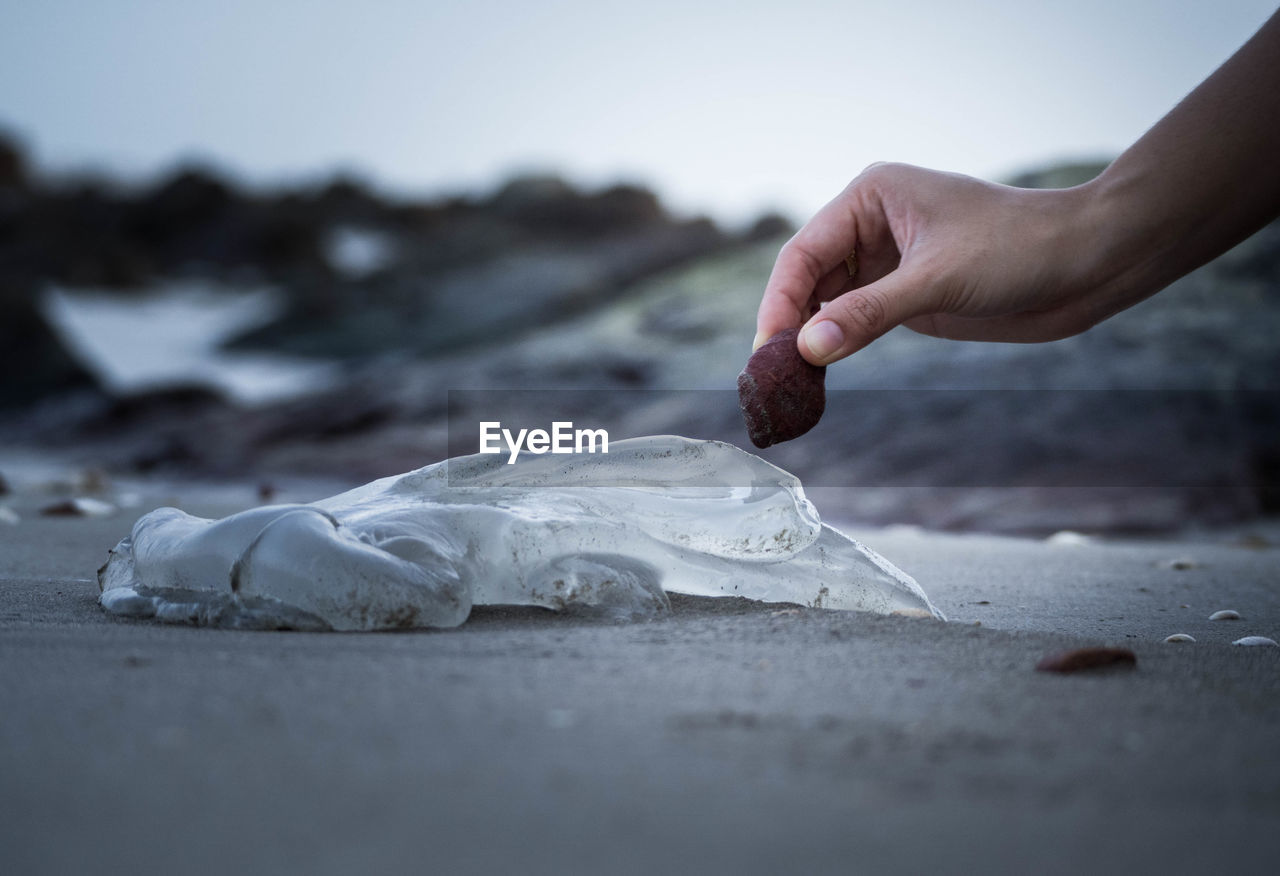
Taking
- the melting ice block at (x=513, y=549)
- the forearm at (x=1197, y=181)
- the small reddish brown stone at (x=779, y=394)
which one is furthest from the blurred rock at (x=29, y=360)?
the forearm at (x=1197, y=181)

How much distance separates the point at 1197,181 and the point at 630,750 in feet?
4.45

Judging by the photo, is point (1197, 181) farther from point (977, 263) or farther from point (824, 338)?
point (824, 338)

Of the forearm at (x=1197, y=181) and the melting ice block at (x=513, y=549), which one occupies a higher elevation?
the forearm at (x=1197, y=181)

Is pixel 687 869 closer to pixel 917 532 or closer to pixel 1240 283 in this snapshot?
pixel 917 532

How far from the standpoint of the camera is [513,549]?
1704 mm

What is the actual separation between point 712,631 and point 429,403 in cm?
710

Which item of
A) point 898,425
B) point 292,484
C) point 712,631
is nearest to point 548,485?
point 712,631

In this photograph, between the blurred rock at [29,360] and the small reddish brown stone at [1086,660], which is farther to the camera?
the blurred rock at [29,360]

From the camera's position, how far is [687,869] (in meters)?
0.73

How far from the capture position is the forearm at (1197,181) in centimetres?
158

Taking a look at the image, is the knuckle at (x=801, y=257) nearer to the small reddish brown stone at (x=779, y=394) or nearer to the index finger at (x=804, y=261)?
the index finger at (x=804, y=261)

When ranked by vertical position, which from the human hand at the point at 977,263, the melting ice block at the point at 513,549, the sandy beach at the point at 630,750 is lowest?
the sandy beach at the point at 630,750

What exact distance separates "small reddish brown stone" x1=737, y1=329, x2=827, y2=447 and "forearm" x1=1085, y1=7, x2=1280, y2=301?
1.83 feet

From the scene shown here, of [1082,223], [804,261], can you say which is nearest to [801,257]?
[804,261]
